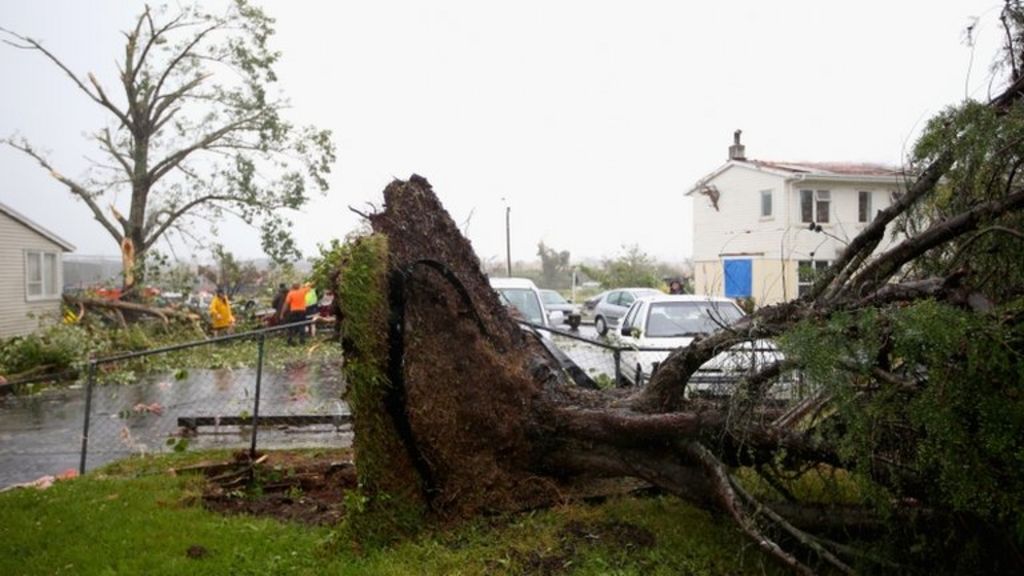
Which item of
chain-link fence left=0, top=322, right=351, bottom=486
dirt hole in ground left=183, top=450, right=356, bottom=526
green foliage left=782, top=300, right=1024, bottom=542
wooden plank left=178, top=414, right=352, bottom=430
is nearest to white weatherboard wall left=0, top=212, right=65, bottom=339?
chain-link fence left=0, top=322, right=351, bottom=486

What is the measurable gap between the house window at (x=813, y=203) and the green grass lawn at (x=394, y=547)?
23979 mm

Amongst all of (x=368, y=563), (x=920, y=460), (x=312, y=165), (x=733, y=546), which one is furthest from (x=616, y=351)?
(x=312, y=165)

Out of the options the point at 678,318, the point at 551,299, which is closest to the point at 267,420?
the point at 678,318

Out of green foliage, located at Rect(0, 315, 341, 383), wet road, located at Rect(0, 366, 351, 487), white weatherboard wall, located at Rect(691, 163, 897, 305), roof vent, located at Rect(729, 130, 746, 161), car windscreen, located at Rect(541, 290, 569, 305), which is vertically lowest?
wet road, located at Rect(0, 366, 351, 487)

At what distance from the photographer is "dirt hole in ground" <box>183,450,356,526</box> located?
609 cm

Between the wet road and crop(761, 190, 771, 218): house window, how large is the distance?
20.3 meters

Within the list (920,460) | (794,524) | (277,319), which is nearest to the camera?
(920,460)

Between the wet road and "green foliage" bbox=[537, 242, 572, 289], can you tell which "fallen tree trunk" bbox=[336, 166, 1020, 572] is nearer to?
the wet road

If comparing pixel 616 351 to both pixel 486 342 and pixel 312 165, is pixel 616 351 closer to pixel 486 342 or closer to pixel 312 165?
pixel 486 342

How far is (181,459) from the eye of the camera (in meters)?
7.99

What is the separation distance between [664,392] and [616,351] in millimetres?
2841

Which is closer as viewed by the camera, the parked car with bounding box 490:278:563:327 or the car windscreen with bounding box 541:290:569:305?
the parked car with bounding box 490:278:563:327

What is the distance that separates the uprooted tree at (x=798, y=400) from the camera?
345cm

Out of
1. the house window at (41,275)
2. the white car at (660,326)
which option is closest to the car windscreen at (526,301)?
the white car at (660,326)
